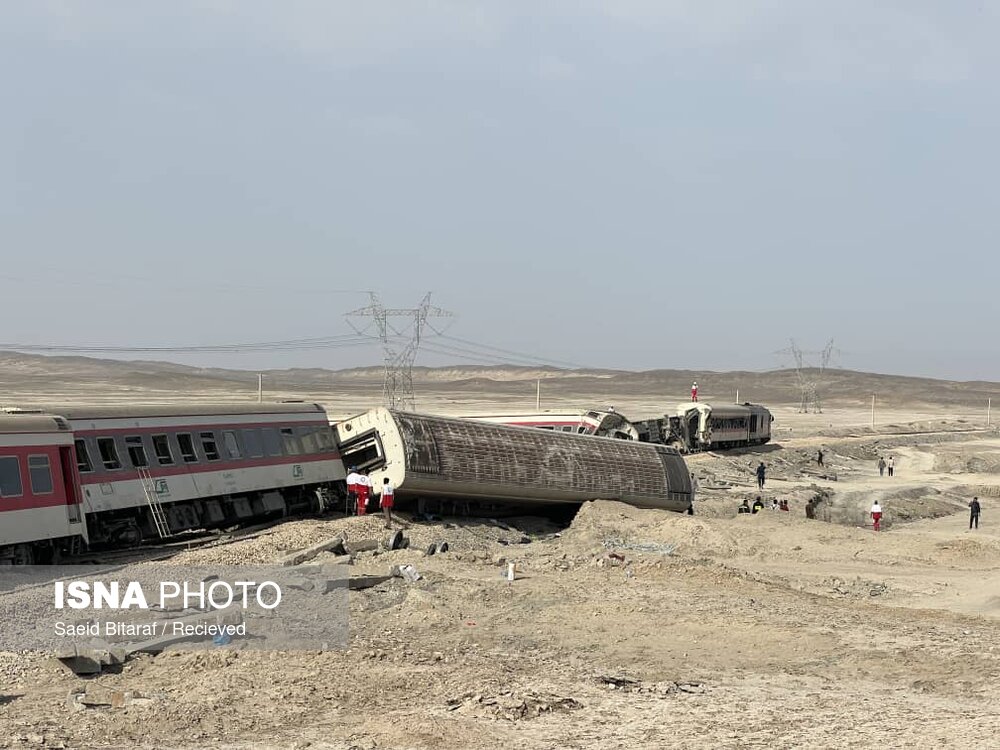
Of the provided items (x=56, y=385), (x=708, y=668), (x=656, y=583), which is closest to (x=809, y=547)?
(x=656, y=583)

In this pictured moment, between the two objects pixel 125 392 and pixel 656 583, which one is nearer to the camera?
pixel 656 583

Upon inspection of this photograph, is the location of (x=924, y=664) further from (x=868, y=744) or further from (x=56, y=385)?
(x=56, y=385)

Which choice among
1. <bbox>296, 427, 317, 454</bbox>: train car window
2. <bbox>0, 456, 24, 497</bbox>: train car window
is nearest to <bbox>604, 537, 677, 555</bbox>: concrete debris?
<bbox>296, 427, 317, 454</bbox>: train car window

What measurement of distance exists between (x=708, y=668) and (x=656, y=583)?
5.20 meters

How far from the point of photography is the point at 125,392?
134 meters

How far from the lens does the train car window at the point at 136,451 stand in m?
23.0

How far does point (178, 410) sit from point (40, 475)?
16.3ft

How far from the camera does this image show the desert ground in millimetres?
11617

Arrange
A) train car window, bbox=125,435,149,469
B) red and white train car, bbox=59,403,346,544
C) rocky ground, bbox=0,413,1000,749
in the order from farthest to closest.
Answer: train car window, bbox=125,435,149,469 → red and white train car, bbox=59,403,346,544 → rocky ground, bbox=0,413,1000,749

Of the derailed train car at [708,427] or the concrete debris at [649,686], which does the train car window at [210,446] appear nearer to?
the concrete debris at [649,686]

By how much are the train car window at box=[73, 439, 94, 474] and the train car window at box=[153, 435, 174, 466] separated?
1821mm

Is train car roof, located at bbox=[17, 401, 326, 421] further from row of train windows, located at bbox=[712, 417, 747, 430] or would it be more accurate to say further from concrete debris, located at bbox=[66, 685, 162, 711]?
row of train windows, located at bbox=[712, 417, 747, 430]

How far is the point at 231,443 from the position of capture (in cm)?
2589

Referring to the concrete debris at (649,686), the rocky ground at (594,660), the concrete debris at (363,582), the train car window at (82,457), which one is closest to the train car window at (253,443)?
the rocky ground at (594,660)
